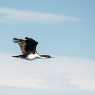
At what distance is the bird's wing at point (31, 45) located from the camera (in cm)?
8031

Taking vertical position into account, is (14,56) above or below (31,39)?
below

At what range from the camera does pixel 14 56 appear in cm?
7606

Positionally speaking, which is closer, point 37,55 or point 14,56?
point 14,56

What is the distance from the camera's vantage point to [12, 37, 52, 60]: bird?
79.1 metres

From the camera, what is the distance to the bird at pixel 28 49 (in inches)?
3115

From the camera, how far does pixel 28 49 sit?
83625 millimetres

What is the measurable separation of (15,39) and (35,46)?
25.4 ft

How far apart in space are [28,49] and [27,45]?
104 inches

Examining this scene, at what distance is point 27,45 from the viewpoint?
81125 millimetres

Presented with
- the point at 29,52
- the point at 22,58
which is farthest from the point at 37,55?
the point at 22,58

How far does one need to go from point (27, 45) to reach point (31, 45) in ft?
5.58

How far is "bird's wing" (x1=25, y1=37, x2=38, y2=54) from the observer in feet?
263

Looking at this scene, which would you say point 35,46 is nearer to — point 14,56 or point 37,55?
point 37,55

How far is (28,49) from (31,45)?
1.52 m
